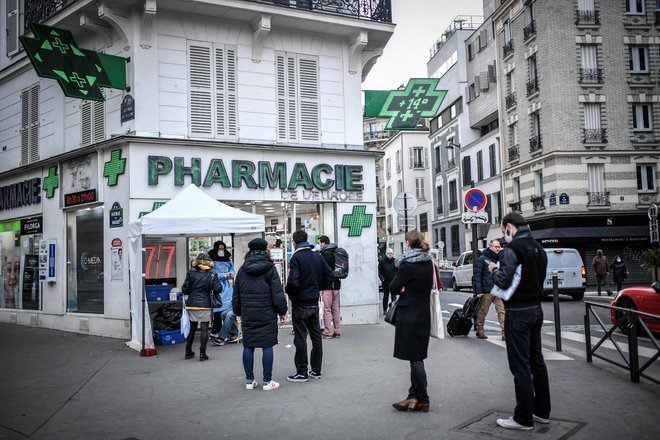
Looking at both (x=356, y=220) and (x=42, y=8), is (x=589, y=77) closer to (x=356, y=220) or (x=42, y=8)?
(x=356, y=220)

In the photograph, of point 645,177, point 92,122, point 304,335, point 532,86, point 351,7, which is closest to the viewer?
point 304,335

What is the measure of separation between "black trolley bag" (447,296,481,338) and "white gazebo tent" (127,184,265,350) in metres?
4.18

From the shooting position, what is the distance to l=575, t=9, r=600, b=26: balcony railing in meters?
30.3

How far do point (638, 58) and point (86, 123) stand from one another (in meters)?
28.3

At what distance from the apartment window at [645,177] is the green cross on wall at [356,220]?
864 inches

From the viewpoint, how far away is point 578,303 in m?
19.7

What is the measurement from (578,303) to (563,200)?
11.4m

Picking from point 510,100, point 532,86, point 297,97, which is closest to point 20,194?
point 297,97

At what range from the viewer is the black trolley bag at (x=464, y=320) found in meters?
11.5

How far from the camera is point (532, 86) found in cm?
3189

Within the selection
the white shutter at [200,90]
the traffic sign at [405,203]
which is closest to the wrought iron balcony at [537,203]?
the traffic sign at [405,203]

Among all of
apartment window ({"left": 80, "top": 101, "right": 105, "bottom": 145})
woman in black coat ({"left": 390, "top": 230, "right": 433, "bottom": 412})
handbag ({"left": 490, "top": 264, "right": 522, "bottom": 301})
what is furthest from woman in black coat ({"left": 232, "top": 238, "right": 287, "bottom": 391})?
apartment window ({"left": 80, "top": 101, "right": 105, "bottom": 145})

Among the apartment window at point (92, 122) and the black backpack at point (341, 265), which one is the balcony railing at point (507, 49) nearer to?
the black backpack at point (341, 265)

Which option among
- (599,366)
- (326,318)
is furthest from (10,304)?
(599,366)
